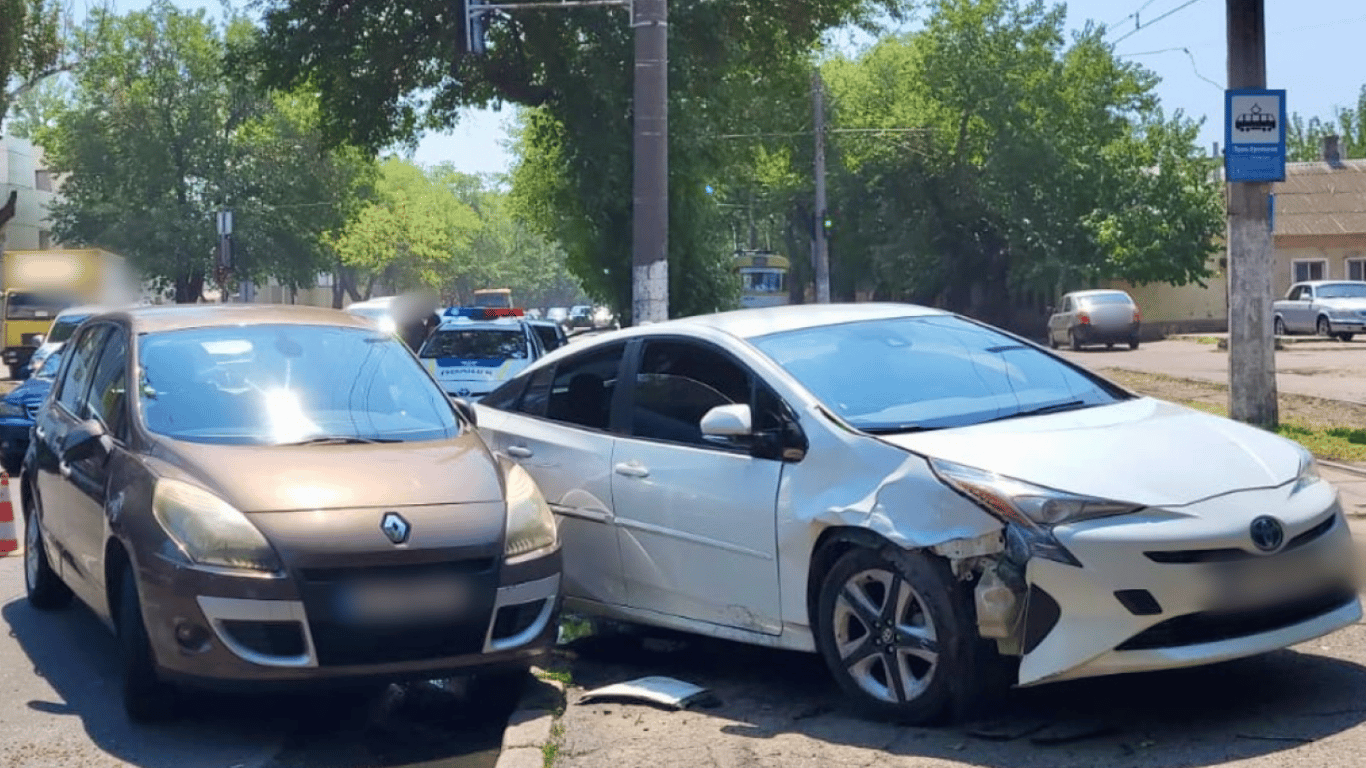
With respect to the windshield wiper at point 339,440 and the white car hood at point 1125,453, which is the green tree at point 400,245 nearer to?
the windshield wiper at point 339,440

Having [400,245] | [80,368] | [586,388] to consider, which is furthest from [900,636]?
[400,245]

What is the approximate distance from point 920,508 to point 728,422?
3.19 ft

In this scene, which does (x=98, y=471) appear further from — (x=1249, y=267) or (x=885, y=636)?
(x=1249, y=267)

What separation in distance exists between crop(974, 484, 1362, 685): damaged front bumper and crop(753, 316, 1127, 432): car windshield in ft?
2.99

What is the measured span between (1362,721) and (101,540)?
478cm

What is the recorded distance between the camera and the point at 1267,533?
570cm

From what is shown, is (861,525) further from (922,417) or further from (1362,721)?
(1362,721)

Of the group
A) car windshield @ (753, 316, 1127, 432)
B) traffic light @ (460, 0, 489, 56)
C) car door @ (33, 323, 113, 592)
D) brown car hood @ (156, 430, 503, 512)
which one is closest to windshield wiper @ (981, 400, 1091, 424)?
car windshield @ (753, 316, 1127, 432)

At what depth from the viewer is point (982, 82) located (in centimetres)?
5456

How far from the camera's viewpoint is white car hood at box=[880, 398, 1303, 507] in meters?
5.72

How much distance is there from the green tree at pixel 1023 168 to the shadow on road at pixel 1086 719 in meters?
46.9

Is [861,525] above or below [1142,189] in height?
below

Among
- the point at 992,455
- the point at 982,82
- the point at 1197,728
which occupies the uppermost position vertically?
the point at 982,82

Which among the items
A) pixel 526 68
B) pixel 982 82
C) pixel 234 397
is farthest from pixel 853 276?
pixel 234 397
